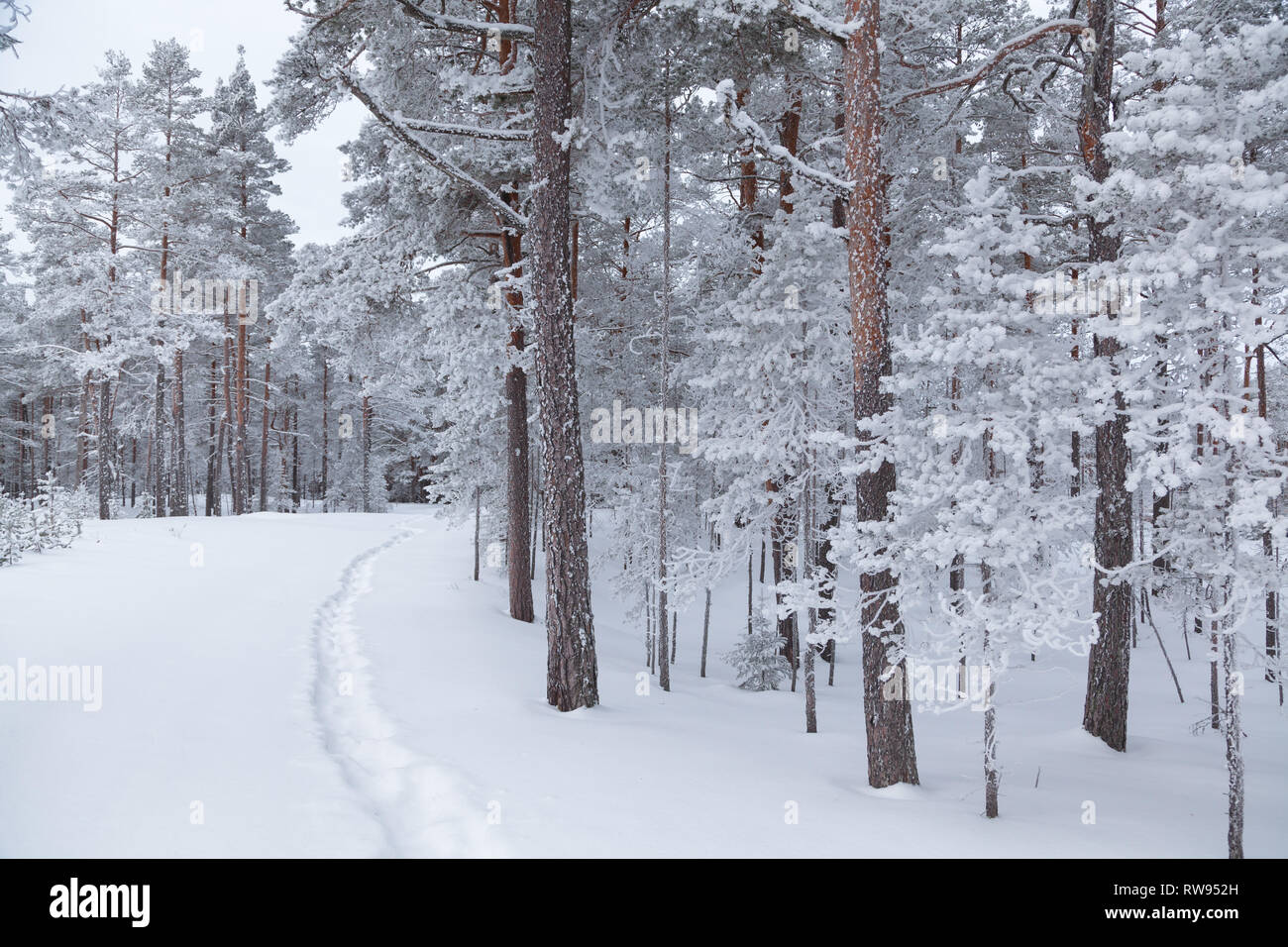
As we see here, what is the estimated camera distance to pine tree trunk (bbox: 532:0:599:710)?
759 centimetres

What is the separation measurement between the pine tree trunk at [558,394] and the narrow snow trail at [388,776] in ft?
6.25

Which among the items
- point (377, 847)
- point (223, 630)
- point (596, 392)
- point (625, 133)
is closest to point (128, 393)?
point (596, 392)

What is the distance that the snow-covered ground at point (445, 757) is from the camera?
14.6 feet

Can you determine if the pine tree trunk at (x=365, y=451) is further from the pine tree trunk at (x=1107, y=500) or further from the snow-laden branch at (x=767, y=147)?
the pine tree trunk at (x=1107, y=500)

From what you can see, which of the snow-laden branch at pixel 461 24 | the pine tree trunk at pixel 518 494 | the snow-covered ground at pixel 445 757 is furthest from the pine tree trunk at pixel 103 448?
the snow-laden branch at pixel 461 24

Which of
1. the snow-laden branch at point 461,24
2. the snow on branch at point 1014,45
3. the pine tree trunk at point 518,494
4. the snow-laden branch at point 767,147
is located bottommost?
the pine tree trunk at point 518,494

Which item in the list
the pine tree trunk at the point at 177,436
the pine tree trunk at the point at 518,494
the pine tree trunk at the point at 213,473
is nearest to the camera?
the pine tree trunk at the point at 518,494

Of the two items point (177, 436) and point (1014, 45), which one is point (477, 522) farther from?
point (1014, 45)

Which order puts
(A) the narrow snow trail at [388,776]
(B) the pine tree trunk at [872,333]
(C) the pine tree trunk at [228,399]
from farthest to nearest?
(C) the pine tree trunk at [228,399], (B) the pine tree trunk at [872,333], (A) the narrow snow trail at [388,776]

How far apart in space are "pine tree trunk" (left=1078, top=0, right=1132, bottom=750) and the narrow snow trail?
24.7 ft

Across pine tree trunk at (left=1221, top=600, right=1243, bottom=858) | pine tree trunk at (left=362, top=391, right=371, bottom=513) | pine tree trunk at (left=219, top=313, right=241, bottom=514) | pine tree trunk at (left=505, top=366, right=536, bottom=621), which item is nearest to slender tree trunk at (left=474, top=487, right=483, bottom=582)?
pine tree trunk at (left=505, top=366, right=536, bottom=621)

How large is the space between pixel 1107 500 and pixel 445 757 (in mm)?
8271

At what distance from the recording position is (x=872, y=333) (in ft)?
21.8

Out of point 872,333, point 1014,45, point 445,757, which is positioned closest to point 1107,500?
point 872,333
